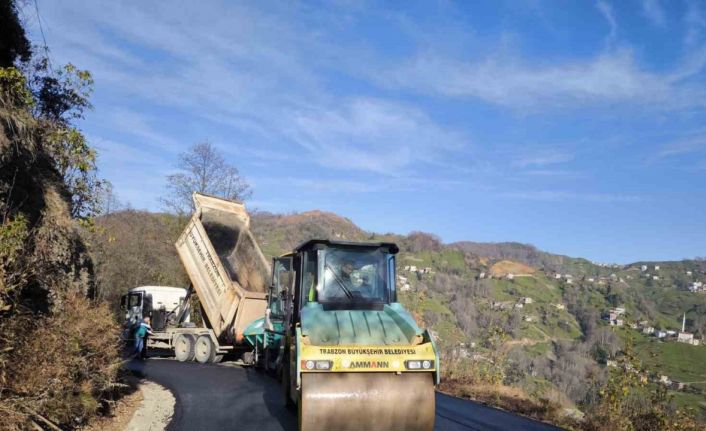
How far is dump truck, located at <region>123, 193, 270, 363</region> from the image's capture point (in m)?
14.3

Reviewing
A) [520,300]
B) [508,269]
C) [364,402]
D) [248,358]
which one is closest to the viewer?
[364,402]

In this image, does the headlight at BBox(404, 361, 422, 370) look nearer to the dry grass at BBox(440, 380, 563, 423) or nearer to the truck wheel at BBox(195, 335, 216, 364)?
the dry grass at BBox(440, 380, 563, 423)

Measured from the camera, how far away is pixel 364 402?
628cm

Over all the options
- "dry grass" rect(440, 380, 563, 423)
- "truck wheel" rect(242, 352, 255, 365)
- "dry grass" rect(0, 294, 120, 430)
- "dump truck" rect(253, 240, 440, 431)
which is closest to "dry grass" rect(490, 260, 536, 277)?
"dry grass" rect(440, 380, 563, 423)

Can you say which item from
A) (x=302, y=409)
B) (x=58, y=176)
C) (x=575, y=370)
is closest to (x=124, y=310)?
(x=58, y=176)

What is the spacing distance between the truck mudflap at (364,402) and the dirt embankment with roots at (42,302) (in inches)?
106

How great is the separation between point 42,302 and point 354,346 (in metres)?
4.16

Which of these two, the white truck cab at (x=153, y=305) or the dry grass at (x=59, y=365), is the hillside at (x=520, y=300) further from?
the dry grass at (x=59, y=365)

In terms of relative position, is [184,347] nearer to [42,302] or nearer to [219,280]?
[219,280]

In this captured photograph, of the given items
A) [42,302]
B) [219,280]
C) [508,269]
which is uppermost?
[508,269]

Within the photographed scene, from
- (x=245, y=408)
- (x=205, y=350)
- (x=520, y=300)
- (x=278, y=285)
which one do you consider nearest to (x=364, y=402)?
(x=245, y=408)

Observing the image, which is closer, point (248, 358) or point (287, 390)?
point (287, 390)

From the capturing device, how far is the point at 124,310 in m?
19.8

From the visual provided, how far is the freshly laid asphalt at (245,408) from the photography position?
25.8ft
